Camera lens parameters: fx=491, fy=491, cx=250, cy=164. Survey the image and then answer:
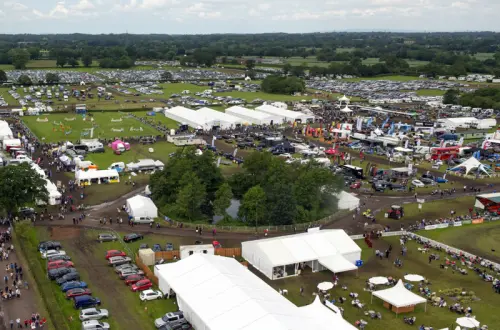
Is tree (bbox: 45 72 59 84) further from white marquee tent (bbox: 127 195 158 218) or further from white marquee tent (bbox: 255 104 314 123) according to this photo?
white marquee tent (bbox: 127 195 158 218)

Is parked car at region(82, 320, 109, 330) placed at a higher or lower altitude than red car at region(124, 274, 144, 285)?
higher

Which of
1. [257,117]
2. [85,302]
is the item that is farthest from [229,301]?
[257,117]

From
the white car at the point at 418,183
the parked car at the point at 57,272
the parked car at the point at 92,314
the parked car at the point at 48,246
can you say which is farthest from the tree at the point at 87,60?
the parked car at the point at 92,314

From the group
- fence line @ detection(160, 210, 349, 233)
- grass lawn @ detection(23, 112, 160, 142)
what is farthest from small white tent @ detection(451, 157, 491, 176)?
grass lawn @ detection(23, 112, 160, 142)

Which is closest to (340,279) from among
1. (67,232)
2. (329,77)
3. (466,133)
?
(67,232)

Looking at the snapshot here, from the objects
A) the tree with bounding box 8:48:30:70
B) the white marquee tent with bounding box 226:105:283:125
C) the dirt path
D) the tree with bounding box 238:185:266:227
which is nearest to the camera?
the dirt path

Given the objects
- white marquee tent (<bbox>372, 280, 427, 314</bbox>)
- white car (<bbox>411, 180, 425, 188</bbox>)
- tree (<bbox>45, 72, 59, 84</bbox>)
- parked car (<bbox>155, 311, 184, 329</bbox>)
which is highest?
tree (<bbox>45, 72, 59, 84</bbox>)

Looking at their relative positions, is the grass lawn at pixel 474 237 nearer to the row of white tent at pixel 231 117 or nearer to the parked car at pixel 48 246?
the parked car at pixel 48 246

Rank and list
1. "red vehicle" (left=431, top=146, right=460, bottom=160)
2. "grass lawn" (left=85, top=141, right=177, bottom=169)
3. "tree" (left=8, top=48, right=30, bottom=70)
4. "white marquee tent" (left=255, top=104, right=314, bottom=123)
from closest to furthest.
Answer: "grass lawn" (left=85, top=141, right=177, bottom=169) → "red vehicle" (left=431, top=146, right=460, bottom=160) → "white marquee tent" (left=255, top=104, right=314, bottom=123) → "tree" (left=8, top=48, right=30, bottom=70)
